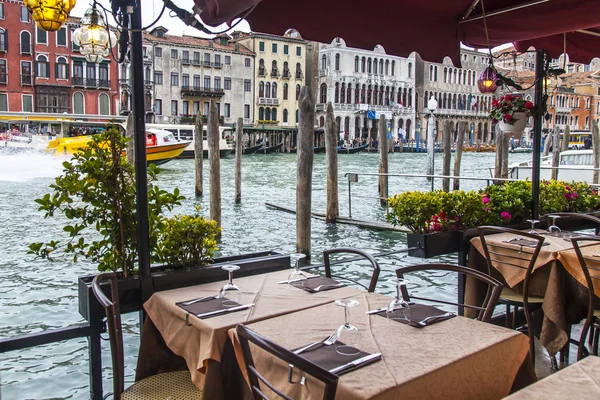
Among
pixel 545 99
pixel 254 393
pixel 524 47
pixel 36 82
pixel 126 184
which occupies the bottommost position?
pixel 254 393

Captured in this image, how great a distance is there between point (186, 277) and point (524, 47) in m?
2.64

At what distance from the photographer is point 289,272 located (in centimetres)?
288

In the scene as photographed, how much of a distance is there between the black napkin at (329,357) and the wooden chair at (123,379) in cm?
61

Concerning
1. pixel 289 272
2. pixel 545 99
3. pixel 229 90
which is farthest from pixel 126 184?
pixel 229 90

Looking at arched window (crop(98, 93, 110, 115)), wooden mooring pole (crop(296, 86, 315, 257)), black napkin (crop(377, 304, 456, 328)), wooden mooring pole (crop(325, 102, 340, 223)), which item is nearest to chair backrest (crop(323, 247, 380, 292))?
black napkin (crop(377, 304, 456, 328))

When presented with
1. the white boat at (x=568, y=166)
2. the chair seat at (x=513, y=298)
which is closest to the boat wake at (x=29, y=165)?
the white boat at (x=568, y=166)

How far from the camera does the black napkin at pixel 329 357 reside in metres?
1.69

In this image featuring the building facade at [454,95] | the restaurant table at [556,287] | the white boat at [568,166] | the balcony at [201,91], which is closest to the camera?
the restaurant table at [556,287]

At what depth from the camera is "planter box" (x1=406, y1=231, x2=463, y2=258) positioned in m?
3.68

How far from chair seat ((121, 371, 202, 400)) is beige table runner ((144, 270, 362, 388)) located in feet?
0.34

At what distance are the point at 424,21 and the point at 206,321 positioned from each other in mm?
2014

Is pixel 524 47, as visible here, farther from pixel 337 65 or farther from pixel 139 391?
pixel 337 65

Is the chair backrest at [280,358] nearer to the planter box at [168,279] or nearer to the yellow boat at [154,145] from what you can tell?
the planter box at [168,279]

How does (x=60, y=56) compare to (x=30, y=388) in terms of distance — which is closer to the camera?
(x=30, y=388)
